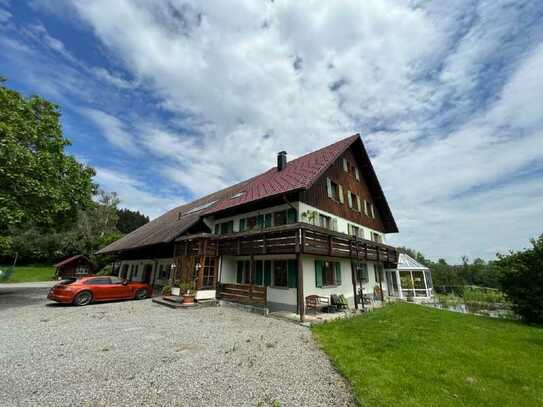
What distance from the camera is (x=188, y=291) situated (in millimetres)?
12195

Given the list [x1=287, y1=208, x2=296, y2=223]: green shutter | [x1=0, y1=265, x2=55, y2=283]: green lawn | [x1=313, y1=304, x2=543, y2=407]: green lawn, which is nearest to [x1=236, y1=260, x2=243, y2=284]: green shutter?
[x1=287, y1=208, x2=296, y2=223]: green shutter

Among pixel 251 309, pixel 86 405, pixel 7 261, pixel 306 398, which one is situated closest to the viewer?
pixel 86 405

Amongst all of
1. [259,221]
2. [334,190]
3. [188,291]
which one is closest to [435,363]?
[259,221]

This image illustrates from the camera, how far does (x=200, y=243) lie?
13234 mm

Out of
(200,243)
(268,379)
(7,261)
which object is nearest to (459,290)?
(200,243)

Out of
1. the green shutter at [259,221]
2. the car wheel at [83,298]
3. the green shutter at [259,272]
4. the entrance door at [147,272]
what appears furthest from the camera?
the entrance door at [147,272]

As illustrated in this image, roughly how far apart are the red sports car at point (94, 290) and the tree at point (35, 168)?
383 cm

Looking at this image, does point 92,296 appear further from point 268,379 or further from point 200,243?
point 268,379

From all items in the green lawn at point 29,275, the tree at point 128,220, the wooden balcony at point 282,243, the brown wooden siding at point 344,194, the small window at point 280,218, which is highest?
the tree at point 128,220

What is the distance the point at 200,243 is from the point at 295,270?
212 inches

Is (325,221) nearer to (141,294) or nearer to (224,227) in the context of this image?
(224,227)

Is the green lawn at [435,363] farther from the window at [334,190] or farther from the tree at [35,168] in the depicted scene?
the tree at [35,168]

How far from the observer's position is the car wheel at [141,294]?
14740 millimetres

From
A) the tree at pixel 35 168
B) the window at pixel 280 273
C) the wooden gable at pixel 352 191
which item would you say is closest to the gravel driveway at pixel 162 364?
the window at pixel 280 273
